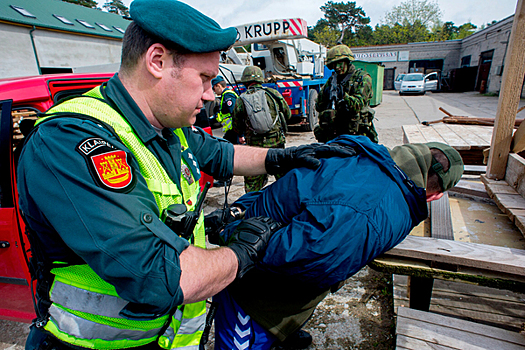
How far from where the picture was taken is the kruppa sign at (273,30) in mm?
7332

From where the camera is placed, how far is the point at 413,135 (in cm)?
340

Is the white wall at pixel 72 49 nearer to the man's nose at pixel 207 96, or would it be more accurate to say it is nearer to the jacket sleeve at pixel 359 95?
the jacket sleeve at pixel 359 95

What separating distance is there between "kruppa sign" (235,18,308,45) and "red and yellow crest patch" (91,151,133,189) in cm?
745

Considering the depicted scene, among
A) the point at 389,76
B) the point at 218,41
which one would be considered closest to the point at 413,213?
the point at 218,41

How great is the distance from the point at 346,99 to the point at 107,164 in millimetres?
3743

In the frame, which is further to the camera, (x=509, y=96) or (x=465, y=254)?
(x=509, y=96)

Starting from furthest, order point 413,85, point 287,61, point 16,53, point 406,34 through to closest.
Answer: point 406,34 → point 413,85 → point 16,53 → point 287,61

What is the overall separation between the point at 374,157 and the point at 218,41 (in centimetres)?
85

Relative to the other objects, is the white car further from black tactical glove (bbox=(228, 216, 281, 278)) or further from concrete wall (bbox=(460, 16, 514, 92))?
black tactical glove (bbox=(228, 216, 281, 278))

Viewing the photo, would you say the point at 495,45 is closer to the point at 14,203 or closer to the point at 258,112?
the point at 258,112

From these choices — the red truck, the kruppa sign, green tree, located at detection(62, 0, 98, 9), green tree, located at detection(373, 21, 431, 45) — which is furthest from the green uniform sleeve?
green tree, located at detection(373, 21, 431, 45)

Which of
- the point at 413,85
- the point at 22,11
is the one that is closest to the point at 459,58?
the point at 413,85

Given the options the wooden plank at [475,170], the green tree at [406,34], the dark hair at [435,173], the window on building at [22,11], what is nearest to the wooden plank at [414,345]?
the dark hair at [435,173]

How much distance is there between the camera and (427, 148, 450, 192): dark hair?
147cm
